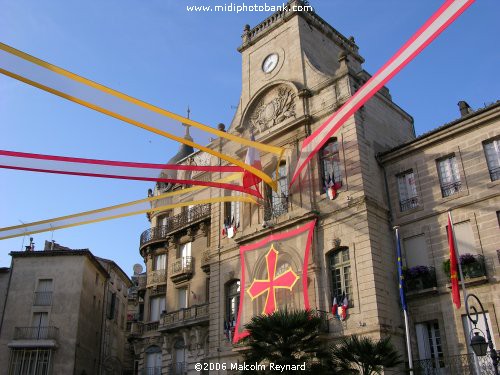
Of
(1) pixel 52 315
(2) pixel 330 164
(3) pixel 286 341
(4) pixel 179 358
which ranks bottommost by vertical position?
(3) pixel 286 341

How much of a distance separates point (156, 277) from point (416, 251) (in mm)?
17703

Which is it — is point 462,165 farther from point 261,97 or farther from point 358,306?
point 261,97

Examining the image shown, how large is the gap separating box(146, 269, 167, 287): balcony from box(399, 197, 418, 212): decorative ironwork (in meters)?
16.4

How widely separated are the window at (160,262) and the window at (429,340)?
18070 millimetres

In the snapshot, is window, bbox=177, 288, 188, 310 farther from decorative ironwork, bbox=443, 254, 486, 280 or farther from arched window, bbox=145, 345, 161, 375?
decorative ironwork, bbox=443, 254, 486, 280

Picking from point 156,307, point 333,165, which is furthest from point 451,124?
point 156,307

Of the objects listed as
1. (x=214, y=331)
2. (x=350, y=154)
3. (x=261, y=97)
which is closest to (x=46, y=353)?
(x=214, y=331)

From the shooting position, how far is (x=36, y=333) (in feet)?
113

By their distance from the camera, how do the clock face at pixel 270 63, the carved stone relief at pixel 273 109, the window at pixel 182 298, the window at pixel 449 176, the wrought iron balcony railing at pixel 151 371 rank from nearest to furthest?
the window at pixel 449 176 → the carved stone relief at pixel 273 109 → the clock face at pixel 270 63 → the window at pixel 182 298 → the wrought iron balcony railing at pixel 151 371

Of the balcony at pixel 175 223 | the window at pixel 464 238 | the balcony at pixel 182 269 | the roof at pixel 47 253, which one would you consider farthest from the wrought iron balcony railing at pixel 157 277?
the window at pixel 464 238

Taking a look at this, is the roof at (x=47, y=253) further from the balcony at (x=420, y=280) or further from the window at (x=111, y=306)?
the balcony at (x=420, y=280)

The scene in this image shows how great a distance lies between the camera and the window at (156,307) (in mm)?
34188

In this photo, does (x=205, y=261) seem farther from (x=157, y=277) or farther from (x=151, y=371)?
(x=151, y=371)

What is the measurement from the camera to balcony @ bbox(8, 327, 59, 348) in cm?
3366
